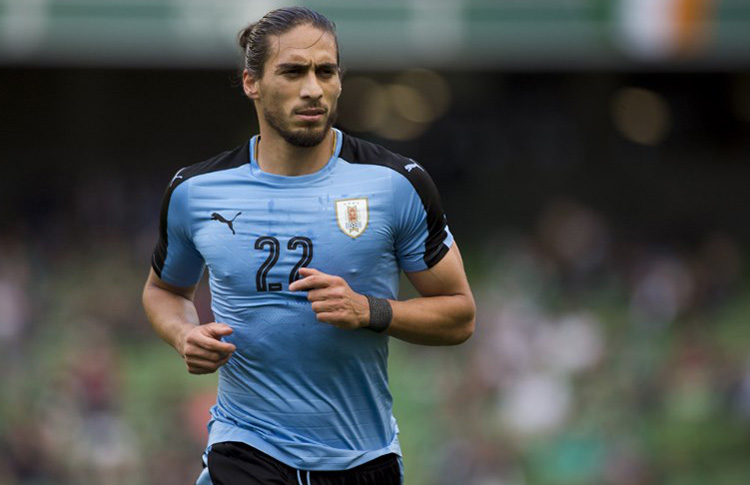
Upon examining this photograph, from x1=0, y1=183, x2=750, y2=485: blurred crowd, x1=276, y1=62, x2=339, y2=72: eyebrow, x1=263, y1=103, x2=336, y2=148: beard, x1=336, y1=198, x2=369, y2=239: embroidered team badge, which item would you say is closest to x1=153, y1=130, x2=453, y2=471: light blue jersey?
x1=336, y1=198, x2=369, y2=239: embroidered team badge

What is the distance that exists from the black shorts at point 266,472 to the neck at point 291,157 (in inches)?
36.8

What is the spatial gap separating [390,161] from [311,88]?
15.4 inches

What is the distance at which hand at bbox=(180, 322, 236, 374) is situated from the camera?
3896 millimetres

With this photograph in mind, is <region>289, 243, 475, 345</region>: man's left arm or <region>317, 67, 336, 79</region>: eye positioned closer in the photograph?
<region>289, 243, 475, 345</region>: man's left arm

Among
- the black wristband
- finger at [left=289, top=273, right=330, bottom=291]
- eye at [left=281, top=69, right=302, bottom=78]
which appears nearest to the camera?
finger at [left=289, top=273, right=330, bottom=291]

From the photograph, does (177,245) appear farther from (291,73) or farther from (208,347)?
(291,73)

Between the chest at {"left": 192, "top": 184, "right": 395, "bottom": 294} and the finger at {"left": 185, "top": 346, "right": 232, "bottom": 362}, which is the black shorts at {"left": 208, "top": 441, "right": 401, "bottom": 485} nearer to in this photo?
the finger at {"left": 185, "top": 346, "right": 232, "bottom": 362}

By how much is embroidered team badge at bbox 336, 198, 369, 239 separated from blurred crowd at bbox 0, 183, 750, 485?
33.8ft

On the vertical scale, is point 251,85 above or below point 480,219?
below

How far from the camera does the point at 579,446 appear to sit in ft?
47.4

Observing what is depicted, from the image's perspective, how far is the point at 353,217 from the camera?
13.6ft

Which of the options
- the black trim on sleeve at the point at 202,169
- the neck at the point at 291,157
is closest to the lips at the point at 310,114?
the neck at the point at 291,157

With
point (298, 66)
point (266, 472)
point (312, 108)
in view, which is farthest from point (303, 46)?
point (266, 472)

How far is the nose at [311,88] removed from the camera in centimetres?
405
